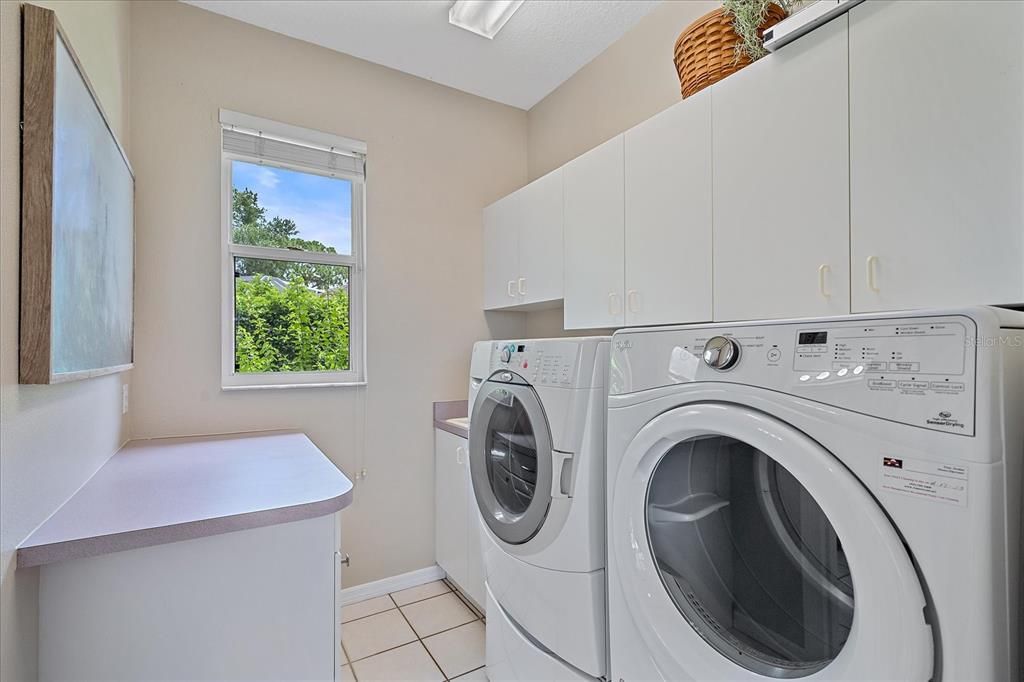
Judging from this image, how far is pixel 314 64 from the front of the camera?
2.45m

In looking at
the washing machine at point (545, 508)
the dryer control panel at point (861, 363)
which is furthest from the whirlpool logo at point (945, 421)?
the washing machine at point (545, 508)

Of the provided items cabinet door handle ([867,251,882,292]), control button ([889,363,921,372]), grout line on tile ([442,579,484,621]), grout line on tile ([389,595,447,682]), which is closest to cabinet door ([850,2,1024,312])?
cabinet door handle ([867,251,882,292])

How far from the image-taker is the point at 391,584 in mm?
2557

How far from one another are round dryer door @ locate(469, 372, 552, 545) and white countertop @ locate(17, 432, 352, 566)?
0.54 meters

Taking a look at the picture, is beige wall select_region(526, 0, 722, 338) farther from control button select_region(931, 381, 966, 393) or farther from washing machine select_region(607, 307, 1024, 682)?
control button select_region(931, 381, 966, 393)

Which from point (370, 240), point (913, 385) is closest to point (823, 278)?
point (913, 385)

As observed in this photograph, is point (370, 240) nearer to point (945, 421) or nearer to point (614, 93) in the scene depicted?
point (614, 93)

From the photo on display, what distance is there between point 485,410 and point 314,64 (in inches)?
73.9

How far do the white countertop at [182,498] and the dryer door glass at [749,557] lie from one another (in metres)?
0.80

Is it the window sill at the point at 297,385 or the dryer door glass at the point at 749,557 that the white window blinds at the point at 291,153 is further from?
the dryer door glass at the point at 749,557

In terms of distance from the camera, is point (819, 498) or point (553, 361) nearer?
point (819, 498)

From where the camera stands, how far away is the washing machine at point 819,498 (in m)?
0.70

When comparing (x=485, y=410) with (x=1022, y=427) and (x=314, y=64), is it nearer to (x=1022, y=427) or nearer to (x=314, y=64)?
(x=1022, y=427)

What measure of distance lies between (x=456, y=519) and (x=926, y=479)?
6.61 ft
